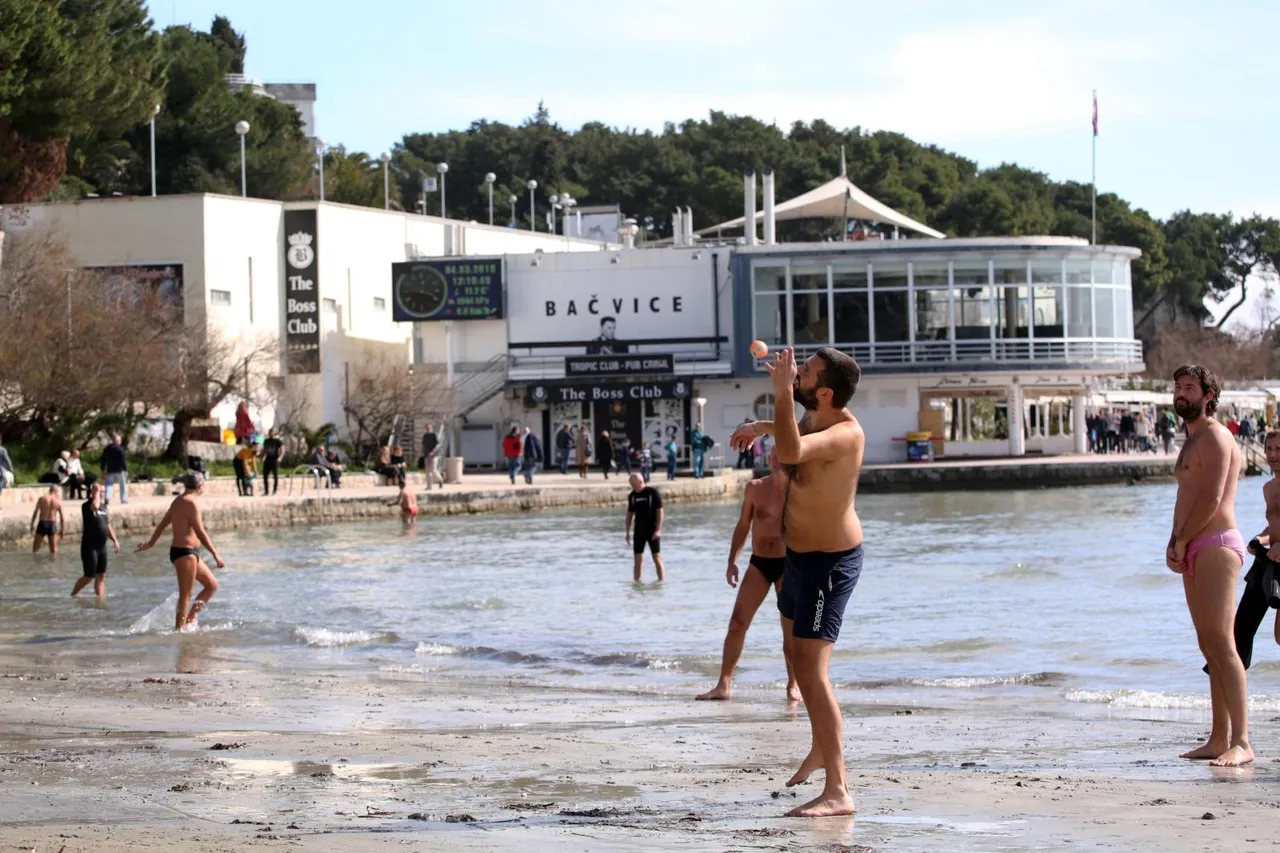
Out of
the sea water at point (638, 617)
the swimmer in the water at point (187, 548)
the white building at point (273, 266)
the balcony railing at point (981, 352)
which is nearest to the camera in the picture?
the sea water at point (638, 617)

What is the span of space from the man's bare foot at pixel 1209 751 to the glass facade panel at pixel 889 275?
44.8 metres

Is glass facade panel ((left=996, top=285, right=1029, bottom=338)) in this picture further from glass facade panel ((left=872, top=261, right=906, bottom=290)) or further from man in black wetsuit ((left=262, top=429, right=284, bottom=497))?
man in black wetsuit ((left=262, top=429, right=284, bottom=497))

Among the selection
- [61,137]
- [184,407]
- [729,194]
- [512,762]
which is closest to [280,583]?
[512,762]

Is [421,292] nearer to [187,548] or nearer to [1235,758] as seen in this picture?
[187,548]

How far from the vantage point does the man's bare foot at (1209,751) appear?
7562mm

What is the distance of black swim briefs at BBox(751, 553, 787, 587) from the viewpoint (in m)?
10.5

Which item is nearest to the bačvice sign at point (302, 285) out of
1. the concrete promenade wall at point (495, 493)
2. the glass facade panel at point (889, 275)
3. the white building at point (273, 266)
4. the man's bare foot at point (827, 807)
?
the white building at point (273, 266)

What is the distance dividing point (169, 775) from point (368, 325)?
150ft

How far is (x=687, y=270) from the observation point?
172 ft

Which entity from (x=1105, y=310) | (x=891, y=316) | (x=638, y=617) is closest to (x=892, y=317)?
(x=891, y=316)

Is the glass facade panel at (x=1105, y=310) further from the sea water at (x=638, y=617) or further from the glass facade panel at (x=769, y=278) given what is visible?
the sea water at (x=638, y=617)

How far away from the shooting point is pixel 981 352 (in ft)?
168

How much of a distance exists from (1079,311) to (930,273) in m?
4.58

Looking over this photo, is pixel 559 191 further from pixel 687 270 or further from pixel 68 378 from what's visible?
pixel 68 378
